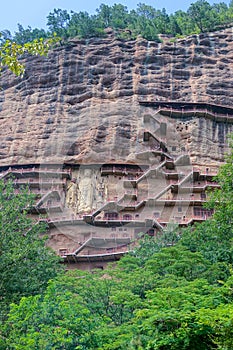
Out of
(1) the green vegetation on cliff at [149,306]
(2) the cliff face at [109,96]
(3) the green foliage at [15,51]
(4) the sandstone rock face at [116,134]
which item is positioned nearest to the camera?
(3) the green foliage at [15,51]

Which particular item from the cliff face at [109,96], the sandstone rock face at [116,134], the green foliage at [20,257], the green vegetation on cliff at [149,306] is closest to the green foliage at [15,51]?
the green vegetation on cliff at [149,306]

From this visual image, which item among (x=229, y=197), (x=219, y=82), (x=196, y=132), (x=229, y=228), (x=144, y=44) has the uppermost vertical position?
(x=144, y=44)

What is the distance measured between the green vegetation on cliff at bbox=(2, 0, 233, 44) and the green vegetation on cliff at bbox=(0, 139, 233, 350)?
99.3ft

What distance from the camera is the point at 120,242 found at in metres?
30.8

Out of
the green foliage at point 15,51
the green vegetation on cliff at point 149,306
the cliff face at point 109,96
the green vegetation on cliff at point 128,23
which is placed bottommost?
the green vegetation on cliff at point 149,306

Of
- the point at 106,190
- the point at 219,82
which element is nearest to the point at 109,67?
the point at 219,82

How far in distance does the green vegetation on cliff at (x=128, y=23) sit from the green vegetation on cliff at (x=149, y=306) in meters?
30.3

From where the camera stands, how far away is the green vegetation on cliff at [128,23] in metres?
46.6

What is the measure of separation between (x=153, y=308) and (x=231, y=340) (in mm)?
2928

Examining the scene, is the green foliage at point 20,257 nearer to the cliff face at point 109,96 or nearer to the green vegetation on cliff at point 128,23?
the cliff face at point 109,96

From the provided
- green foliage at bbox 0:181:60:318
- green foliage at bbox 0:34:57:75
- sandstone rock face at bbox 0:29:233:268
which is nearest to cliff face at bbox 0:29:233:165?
sandstone rock face at bbox 0:29:233:268

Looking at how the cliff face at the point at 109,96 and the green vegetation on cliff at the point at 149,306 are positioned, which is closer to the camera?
the green vegetation on cliff at the point at 149,306

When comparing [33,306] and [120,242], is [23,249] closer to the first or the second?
[33,306]

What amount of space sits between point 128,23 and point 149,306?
4480 cm
